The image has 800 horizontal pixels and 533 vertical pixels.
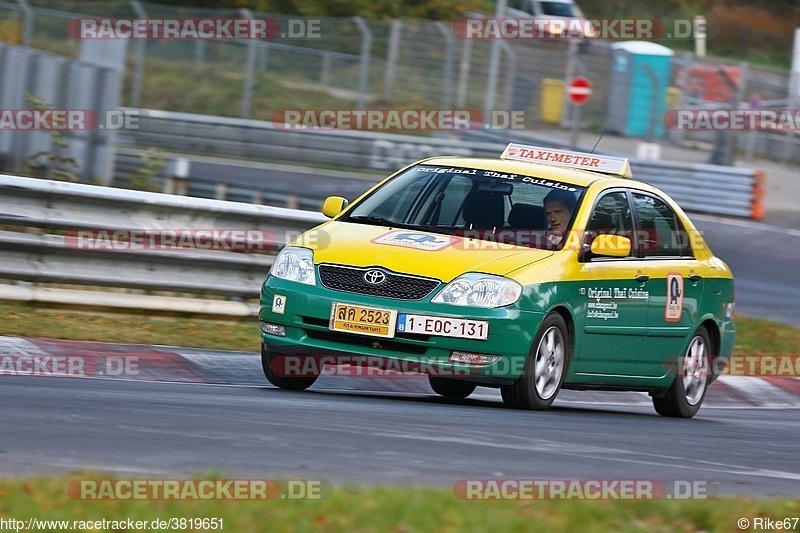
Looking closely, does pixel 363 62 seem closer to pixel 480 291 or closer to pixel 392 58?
pixel 392 58

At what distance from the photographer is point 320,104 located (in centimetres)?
3192

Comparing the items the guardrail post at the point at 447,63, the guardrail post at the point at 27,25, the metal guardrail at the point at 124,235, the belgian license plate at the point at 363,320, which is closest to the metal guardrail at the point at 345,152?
the guardrail post at the point at 447,63

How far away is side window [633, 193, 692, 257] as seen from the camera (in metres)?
10.2

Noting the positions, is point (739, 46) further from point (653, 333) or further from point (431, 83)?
point (653, 333)

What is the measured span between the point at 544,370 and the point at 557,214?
1095mm

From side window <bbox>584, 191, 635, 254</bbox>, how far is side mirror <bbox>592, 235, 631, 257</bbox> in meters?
0.19

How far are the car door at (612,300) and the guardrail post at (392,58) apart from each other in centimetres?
2082

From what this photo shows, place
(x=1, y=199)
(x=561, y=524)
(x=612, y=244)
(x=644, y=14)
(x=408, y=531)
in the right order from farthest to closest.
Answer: (x=644, y=14) < (x=1, y=199) < (x=612, y=244) < (x=561, y=524) < (x=408, y=531)

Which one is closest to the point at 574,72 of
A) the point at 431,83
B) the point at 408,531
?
the point at 431,83

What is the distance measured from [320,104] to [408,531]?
27.7 metres

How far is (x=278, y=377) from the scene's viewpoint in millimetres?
9242

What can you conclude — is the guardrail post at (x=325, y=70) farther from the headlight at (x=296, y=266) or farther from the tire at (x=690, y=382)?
the headlight at (x=296, y=266)

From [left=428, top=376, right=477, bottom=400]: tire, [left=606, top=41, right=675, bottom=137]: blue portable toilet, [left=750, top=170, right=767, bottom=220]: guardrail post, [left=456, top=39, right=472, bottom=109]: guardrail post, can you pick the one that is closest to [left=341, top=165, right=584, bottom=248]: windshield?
[left=428, top=376, right=477, bottom=400]: tire

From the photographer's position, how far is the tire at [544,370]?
28.7 ft
